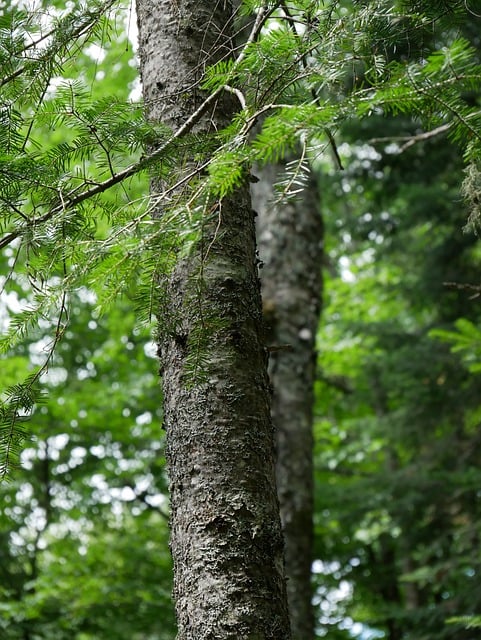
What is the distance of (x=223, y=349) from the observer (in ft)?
6.63

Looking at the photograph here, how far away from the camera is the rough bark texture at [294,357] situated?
5.21 metres

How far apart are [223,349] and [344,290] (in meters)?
10.0

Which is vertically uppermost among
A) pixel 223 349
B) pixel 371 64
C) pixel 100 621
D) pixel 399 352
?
pixel 399 352

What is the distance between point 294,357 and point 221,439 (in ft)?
12.2

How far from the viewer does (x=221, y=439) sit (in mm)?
1940

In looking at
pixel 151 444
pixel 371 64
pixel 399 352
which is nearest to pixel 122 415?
pixel 151 444

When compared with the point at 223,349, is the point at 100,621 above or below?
above

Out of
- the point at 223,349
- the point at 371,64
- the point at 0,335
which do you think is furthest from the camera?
the point at 0,335

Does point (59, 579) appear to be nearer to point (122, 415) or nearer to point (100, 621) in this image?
point (100, 621)

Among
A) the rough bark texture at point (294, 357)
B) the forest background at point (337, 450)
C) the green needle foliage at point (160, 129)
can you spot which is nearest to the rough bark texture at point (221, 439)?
the green needle foliage at point (160, 129)

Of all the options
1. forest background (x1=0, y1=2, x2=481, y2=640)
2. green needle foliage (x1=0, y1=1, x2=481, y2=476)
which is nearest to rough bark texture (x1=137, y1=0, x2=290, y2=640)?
green needle foliage (x1=0, y1=1, x2=481, y2=476)

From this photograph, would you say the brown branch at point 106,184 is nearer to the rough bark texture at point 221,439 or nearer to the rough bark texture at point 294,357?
the rough bark texture at point 221,439

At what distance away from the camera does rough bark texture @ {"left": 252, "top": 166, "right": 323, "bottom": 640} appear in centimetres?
521

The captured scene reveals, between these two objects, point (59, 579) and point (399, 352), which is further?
point (399, 352)
